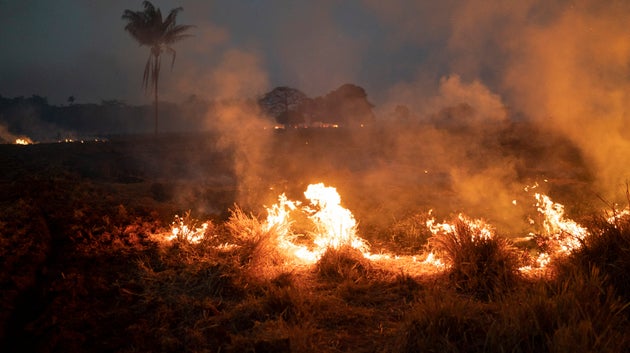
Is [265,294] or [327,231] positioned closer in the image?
[265,294]

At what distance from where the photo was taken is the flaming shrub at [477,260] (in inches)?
169

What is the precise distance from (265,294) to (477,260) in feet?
7.39

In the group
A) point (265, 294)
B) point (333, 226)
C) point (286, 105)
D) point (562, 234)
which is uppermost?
point (286, 105)

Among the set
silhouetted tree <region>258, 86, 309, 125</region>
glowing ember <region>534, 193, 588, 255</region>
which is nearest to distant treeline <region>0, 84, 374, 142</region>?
silhouetted tree <region>258, 86, 309, 125</region>

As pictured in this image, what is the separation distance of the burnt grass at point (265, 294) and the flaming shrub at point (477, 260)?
18mm

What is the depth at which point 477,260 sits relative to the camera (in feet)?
14.7

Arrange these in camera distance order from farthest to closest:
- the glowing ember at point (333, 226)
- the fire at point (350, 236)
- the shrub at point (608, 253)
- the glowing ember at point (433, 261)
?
the glowing ember at point (333, 226) < the glowing ember at point (433, 261) < the fire at point (350, 236) < the shrub at point (608, 253)

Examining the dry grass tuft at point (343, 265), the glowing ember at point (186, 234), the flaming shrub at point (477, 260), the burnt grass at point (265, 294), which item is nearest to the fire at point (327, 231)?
the dry grass tuft at point (343, 265)

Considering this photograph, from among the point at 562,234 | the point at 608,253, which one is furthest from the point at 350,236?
the point at 608,253

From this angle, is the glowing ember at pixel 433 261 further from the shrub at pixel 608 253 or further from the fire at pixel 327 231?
the shrub at pixel 608 253

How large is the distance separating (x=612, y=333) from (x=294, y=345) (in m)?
2.13

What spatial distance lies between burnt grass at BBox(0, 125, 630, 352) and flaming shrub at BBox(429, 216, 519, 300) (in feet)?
0.06

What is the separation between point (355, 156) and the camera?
55.0 feet

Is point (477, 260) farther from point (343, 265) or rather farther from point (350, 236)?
point (350, 236)
